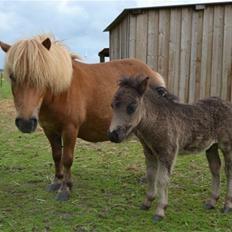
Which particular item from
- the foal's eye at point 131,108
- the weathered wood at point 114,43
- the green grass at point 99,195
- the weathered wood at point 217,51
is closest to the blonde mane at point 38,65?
the foal's eye at point 131,108

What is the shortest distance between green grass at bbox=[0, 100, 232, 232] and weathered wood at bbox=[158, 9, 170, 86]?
2.28 metres

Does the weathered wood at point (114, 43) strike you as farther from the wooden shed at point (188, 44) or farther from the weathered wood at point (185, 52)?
the weathered wood at point (185, 52)

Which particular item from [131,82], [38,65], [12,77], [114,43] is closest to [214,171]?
[131,82]

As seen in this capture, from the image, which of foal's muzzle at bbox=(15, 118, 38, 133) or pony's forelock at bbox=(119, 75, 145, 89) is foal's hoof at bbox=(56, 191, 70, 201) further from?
pony's forelock at bbox=(119, 75, 145, 89)

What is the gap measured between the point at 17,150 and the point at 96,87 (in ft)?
9.89

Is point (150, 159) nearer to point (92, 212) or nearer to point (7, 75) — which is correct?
point (92, 212)

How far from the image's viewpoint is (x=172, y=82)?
9391 mm

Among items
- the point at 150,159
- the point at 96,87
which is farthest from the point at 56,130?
the point at 150,159

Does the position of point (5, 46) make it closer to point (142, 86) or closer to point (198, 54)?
point (142, 86)

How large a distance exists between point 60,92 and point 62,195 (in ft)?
4.26

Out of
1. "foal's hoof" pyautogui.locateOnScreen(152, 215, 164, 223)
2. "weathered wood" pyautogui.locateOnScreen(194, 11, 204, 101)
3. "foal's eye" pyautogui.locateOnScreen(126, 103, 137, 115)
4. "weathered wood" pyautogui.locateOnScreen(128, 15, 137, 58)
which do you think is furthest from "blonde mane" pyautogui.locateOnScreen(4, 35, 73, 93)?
"weathered wood" pyautogui.locateOnScreen(194, 11, 204, 101)

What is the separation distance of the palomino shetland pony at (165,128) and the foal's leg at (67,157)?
0.97 m

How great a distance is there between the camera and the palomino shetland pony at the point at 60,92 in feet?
13.9

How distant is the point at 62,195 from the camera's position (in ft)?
16.5
